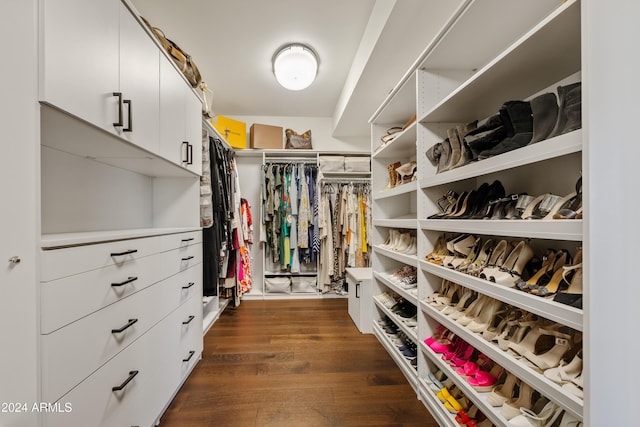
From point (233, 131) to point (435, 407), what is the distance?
317 centimetres

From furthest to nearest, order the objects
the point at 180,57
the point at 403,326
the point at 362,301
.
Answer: the point at 362,301, the point at 403,326, the point at 180,57

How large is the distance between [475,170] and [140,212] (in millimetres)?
1921

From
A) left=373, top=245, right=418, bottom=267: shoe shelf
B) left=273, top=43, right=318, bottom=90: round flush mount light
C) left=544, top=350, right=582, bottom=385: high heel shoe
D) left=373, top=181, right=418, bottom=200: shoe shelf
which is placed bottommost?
left=544, top=350, right=582, bottom=385: high heel shoe

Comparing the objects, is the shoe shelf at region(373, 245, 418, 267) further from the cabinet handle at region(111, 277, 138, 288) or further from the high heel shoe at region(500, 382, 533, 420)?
the cabinet handle at region(111, 277, 138, 288)

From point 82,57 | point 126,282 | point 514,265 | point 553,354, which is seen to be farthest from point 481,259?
point 82,57

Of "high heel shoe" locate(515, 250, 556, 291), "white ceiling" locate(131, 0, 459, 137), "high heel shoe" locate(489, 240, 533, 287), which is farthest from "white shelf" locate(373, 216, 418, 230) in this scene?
"white ceiling" locate(131, 0, 459, 137)

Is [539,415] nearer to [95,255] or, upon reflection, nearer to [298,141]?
[95,255]

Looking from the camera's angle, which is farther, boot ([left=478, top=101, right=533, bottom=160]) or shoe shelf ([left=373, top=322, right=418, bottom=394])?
shoe shelf ([left=373, top=322, right=418, bottom=394])

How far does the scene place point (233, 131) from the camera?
315 centimetres

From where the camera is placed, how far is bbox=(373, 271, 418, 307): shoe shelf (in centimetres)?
164

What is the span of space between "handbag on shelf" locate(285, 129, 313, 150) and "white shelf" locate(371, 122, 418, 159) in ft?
3.89

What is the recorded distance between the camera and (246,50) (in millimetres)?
2172

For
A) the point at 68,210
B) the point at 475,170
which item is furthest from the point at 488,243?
the point at 68,210

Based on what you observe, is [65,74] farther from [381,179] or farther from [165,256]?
[381,179]
